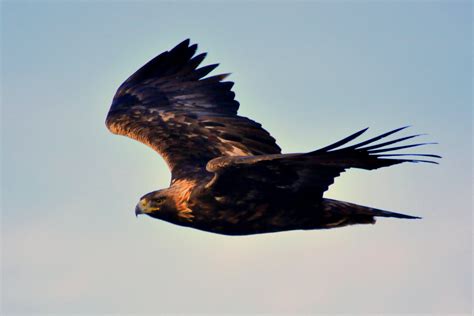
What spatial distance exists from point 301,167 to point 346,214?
3.62ft

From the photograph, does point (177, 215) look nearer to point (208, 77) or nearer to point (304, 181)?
point (304, 181)

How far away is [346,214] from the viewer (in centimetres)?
1038

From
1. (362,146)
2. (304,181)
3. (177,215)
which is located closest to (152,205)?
(177,215)

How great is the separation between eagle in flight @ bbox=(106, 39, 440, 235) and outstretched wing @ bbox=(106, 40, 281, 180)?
0.01 meters

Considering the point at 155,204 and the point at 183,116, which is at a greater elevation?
the point at 183,116

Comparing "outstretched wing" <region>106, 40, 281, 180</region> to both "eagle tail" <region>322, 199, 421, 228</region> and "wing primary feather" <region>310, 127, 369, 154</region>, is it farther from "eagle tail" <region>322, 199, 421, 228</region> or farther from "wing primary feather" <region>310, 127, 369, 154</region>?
"wing primary feather" <region>310, 127, 369, 154</region>

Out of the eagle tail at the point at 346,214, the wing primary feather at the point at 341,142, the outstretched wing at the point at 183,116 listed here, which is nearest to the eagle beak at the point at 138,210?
the outstretched wing at the point at 183,116

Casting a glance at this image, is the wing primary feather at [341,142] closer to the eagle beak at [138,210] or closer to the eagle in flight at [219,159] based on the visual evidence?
the eagle in flight at [219,159]

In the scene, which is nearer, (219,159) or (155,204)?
(219,159)

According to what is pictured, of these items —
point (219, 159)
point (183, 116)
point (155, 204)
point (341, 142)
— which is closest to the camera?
point (341, 142)

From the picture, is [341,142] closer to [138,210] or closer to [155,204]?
[155,204]

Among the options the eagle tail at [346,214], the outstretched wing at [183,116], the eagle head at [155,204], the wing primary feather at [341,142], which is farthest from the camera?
the outstretched wing at [183,116]

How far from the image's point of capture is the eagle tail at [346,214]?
1031 cm

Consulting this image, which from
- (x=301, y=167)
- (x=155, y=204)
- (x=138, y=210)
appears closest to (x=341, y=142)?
(x=301, y=167)
